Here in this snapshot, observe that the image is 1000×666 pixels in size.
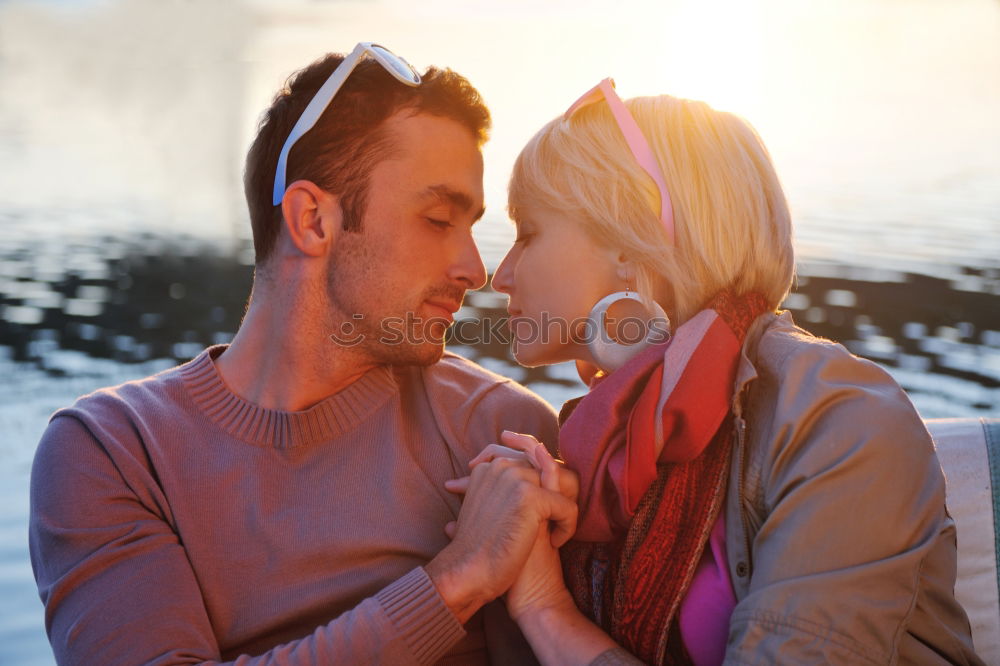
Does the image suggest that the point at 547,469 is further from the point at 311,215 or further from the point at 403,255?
the point at 311,215

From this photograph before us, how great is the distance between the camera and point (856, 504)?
4.80 feet

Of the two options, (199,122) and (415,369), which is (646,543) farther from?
(199,122)

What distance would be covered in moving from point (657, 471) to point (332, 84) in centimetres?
131

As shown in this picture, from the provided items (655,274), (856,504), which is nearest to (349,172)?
(655,274)

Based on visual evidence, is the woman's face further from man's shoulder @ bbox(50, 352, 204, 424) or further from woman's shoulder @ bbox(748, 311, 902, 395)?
man's shoulder @ bbox(50, 352, 204, 424)

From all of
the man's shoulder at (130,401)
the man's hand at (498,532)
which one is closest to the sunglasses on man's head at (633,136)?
the man's hand at (498,532)

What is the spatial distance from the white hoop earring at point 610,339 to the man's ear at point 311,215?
76cm

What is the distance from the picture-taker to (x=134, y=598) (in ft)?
5.59

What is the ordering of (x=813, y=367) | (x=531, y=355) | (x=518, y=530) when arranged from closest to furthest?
(x=813, y=367), (x=518, y=530), (x=531, y=355)

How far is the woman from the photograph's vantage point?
146 cm

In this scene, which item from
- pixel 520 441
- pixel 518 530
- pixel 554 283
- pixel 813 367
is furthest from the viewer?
pixel 554 283

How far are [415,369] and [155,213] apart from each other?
20.4m

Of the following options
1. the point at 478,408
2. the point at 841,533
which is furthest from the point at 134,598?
the point at 841,533

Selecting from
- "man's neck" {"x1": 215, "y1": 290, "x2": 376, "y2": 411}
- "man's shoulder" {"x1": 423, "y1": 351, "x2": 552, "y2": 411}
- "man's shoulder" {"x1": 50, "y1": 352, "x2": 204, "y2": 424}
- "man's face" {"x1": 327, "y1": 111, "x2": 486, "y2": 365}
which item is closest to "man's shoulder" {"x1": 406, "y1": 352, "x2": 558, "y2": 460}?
"man's shoulder" {"x1": 423, "y1": 351, "x2": 552, "y2": 411}
